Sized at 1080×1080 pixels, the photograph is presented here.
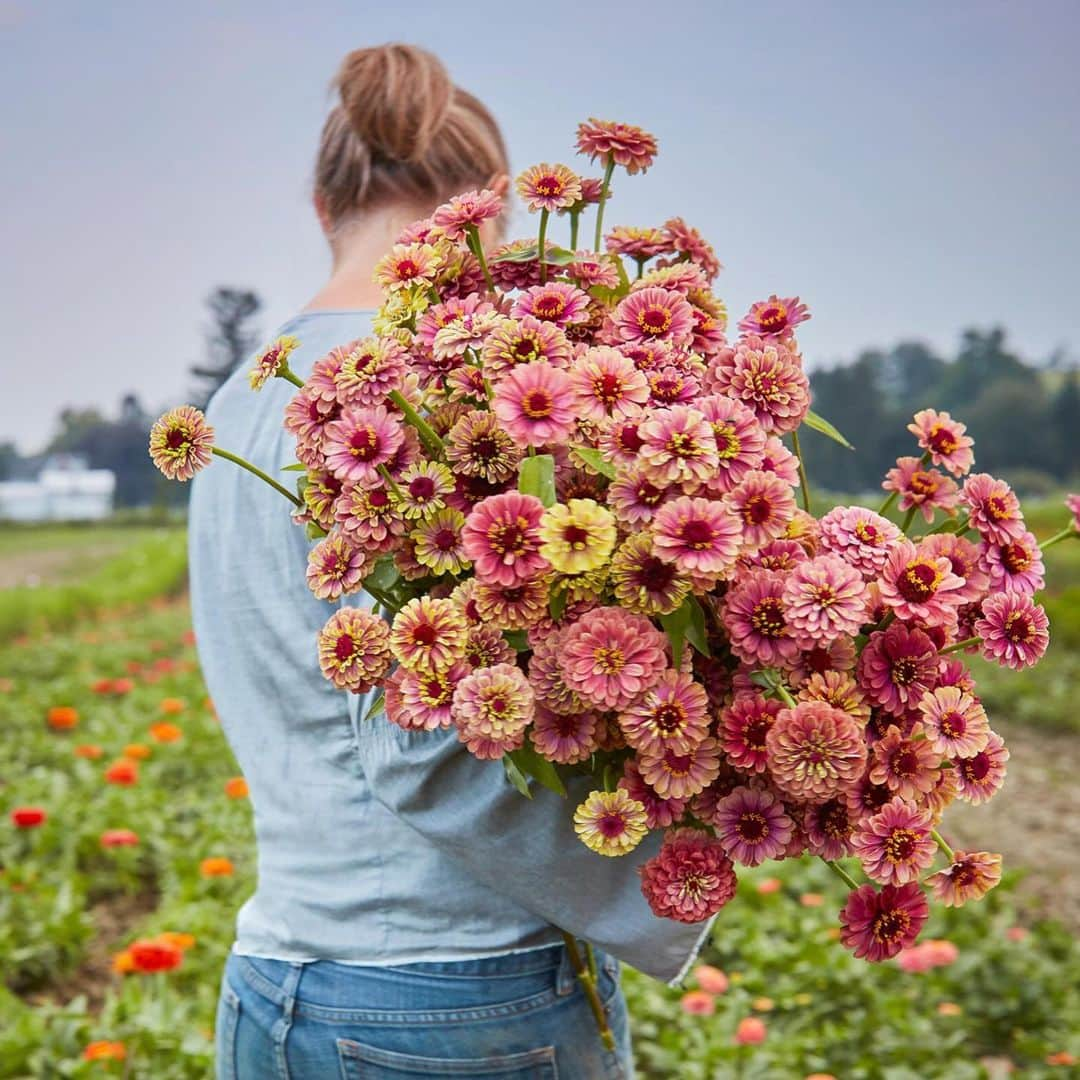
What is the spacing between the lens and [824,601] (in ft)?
2.23

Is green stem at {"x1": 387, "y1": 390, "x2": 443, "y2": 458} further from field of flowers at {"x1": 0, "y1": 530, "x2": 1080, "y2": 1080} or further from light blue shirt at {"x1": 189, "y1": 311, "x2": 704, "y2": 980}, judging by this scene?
field of flowers at {"x1": 0, "y1": 530, "x2": 1080, "y2": 1080}

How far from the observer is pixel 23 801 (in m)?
3.45

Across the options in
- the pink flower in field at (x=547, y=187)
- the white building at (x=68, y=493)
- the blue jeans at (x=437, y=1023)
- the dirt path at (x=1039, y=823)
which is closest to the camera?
the pink flower in field at (x=547, y=187)

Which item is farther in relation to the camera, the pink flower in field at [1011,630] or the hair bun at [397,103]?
the hair bun at [397,103]

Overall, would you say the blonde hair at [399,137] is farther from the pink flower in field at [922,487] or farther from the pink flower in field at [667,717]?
the pink flower in field at [667,717]

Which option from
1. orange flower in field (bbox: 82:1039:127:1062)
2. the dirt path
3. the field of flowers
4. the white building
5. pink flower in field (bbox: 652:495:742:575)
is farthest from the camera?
the white building

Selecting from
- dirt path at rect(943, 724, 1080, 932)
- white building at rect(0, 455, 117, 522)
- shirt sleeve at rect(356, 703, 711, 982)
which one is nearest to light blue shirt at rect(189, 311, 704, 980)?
shirt sleeve at rect(356, 703, 711, 982)

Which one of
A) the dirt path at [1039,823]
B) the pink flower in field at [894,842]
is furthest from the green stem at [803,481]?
the dirt path at [1039,823]

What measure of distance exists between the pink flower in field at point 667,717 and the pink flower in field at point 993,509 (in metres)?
0.24

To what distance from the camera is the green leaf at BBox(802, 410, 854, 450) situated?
0.81m

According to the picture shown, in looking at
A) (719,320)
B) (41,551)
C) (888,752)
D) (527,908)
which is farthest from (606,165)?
(41,551)

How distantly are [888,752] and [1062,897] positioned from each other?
286 cm

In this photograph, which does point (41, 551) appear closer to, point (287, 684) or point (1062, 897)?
point (1062, 897)

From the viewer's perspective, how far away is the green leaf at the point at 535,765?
2.52ft
